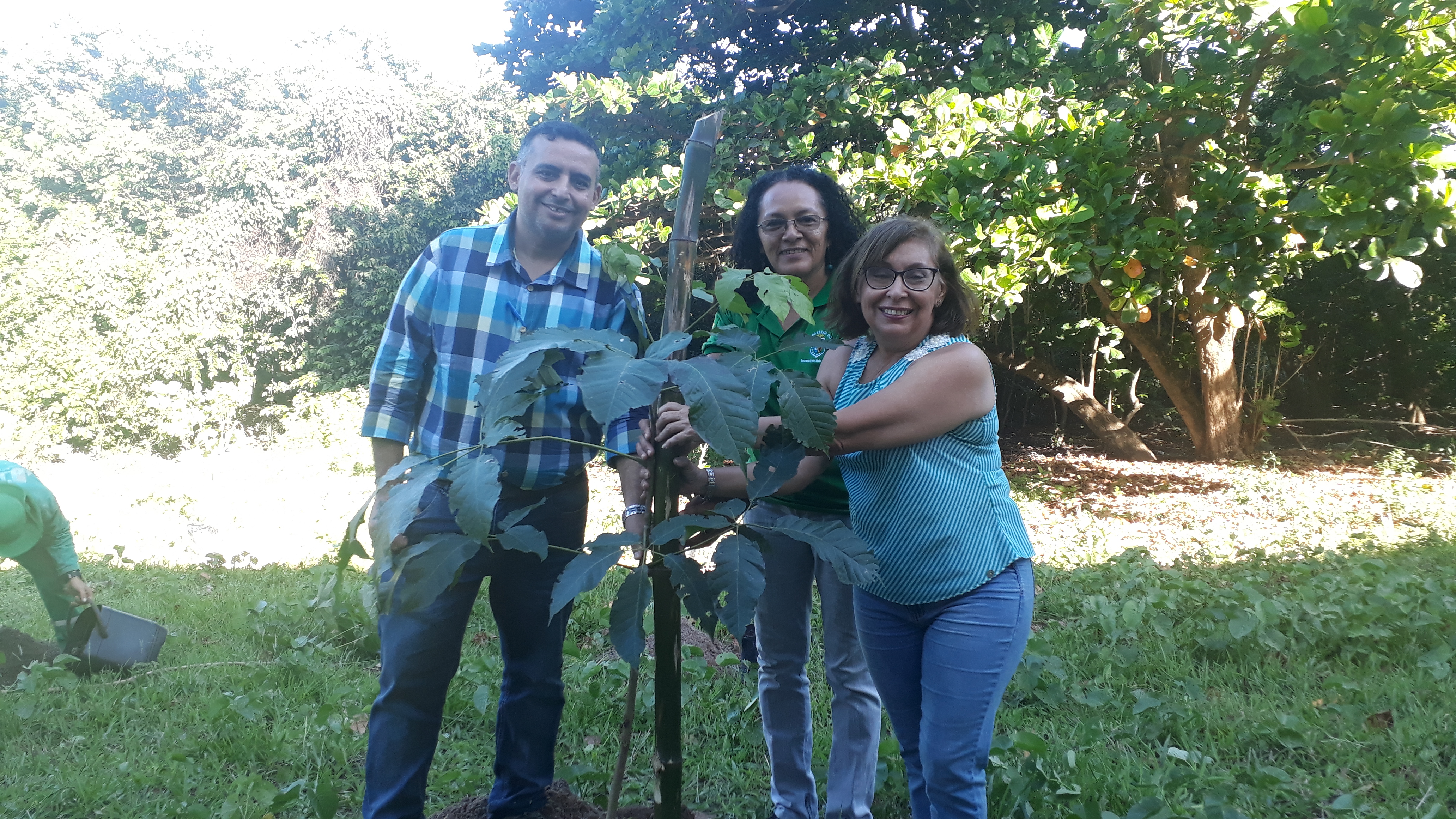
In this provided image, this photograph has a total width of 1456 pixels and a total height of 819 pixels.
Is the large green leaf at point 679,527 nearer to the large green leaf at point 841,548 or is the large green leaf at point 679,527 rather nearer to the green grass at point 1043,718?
the large green leaf at point 841,548

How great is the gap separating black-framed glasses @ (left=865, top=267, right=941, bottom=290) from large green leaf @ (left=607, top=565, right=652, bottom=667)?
84cm

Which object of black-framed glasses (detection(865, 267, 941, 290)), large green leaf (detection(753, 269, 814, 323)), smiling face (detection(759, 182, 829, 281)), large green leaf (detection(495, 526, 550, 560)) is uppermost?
smiling face (detection(759, 182, 829, 281))

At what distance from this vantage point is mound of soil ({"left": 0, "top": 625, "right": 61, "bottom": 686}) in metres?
3.85

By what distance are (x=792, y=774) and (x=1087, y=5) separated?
Result: 7842 millimetres

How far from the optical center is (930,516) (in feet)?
6.10

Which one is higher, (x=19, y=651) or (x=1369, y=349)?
(x=1369, y=349)

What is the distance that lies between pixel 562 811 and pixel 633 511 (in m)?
1.01

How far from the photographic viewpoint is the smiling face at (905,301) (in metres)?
1.95

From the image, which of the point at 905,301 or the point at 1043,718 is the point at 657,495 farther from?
the point at 1043,718

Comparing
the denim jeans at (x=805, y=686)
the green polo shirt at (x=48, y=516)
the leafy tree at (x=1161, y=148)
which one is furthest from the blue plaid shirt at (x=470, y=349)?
the leafy tree at (x=1161, y=148)

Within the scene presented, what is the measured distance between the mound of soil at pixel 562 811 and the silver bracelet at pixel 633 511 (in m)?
0.86

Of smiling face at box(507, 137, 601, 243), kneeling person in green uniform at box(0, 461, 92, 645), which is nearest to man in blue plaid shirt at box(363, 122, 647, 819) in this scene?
smiling face at box(507, 137, 601, 243)

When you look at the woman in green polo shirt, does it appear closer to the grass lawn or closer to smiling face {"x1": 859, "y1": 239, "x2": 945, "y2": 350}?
smiling face {"x1": 859, "y1": 239, "x2": 945, "y2": 350}

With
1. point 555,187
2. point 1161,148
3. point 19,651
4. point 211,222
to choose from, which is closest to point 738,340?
point 555,187
